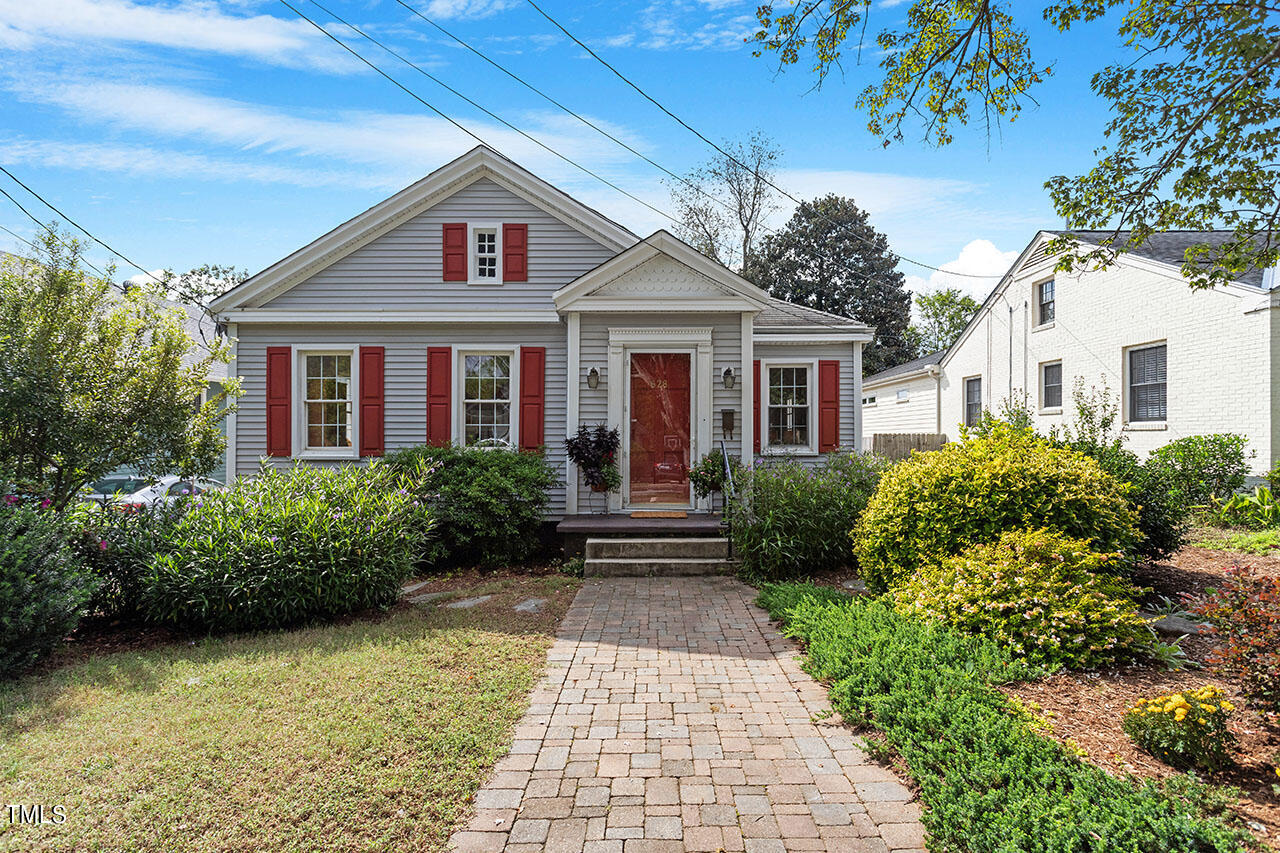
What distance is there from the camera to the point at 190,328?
20.3 meters

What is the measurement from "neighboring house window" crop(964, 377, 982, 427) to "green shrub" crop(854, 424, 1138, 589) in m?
13.3

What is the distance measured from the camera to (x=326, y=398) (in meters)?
10.4

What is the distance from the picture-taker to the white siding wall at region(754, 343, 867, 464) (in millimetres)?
10578

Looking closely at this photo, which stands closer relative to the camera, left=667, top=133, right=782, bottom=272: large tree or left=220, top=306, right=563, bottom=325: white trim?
left=220, top=306, right=563, bottom=325: white trim

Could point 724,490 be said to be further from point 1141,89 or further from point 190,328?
point 190,328

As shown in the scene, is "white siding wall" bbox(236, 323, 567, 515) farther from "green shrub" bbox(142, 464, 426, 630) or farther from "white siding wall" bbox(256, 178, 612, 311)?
"green shrub" bbox(142, 464, 426, 630)

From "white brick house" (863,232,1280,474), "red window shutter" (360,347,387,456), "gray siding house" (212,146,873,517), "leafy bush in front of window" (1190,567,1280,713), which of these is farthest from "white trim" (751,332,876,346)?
"leafy bush in front of window" (1190,567,1280,713)

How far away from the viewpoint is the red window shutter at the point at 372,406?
1018 cm

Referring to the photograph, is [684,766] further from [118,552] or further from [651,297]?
[651,297]

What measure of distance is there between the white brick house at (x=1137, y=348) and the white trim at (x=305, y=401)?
10978mm

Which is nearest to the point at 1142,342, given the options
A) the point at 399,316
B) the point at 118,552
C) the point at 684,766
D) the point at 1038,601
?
the point at 1038,601

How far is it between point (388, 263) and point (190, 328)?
14.0 metres

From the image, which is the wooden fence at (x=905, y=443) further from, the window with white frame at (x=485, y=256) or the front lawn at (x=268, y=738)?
the front lawn at (x=268, y=738)

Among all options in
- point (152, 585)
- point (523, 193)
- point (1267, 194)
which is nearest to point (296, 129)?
point (523, 193)
